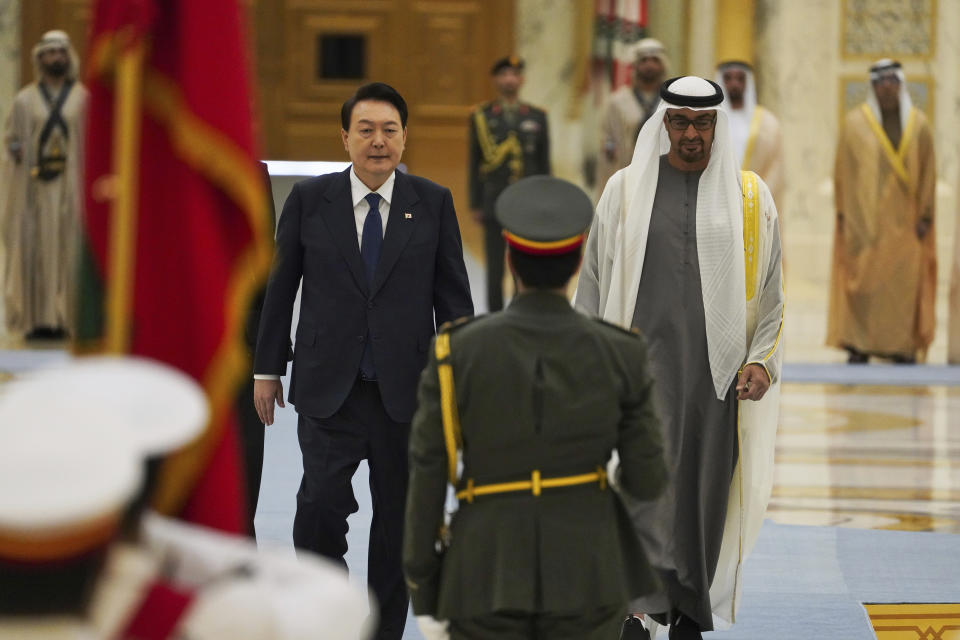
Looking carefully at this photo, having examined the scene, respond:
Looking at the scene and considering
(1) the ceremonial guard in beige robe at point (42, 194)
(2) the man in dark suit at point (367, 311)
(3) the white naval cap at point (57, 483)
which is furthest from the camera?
(1) the ceremonial guard in beige robe at point (42, 194)

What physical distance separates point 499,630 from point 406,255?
1406 millimetres

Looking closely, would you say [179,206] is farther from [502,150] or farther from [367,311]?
[502,150]

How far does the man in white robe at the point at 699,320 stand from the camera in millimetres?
4211

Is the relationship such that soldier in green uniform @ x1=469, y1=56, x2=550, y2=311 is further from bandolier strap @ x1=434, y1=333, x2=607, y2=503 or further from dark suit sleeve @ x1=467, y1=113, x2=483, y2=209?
bandolier strap @ x1=434, y1=333, x2=607, y2=503

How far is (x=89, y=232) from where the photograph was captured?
1.85 metres

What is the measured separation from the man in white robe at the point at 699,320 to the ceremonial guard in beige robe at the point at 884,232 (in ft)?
20.0

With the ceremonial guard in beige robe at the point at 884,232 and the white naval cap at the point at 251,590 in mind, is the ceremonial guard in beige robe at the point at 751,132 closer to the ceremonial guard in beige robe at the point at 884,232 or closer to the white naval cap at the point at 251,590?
the ceremonial guard in beige robe at the point at 884,232

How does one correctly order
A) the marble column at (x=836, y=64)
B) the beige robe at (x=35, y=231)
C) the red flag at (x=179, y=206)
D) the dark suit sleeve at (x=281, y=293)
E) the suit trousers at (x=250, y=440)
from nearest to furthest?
1. the red flag at (x=179, y=206)
2. the dark suit sleeve at (x=281, y=293)
3. the suit trousers at (x=250, y=440)
4. the beige robe at (x=35, y=231)
5. the marble column at (x=836, y=64)

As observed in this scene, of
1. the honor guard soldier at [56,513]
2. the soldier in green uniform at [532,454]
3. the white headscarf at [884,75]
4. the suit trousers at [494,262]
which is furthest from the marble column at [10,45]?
the honor guard soldier at [56,513]

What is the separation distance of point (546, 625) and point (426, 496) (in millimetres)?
344

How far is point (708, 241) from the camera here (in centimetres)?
421

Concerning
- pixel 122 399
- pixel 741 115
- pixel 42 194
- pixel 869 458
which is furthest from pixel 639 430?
pixel 42 194

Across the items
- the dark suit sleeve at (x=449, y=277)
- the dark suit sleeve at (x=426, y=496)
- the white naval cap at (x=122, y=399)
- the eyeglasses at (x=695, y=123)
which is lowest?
the dark suit sleeve at (x=426, y=496)

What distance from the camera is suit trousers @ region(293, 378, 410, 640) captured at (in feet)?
13.3
